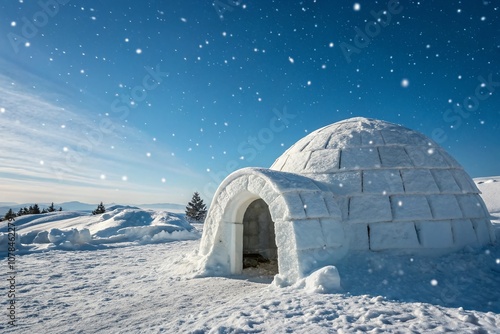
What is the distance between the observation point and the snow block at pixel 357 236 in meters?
5.92

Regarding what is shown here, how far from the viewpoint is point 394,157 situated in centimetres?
675

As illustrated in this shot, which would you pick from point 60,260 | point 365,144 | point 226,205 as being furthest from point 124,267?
point 365,144

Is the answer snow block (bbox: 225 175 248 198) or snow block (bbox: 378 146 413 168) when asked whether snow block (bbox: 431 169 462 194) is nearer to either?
snow block (bbox: 378 146 413 168)

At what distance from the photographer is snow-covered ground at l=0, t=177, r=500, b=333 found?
3645 millimetres

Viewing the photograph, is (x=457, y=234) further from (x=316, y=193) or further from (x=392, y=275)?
(x=316, y=193)

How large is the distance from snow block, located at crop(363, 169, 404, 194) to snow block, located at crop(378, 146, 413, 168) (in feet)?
0.59

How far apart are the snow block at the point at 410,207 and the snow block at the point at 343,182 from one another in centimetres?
78

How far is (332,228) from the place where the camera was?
5.74 m

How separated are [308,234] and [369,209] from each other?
162cm

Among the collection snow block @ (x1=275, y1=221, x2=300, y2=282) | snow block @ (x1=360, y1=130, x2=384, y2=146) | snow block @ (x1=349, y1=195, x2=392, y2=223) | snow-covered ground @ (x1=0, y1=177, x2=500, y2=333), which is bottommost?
snow-covered ground @ (x1=0, y1=177, x2=500, y2=333)

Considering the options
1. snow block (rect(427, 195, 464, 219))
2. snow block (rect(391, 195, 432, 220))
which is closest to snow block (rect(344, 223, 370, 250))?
snow block (rect(391, 195, 432, 220))

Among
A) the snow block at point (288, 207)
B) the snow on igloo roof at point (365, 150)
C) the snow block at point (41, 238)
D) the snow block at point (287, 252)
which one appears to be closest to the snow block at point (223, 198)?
the snow block at point (288, 207)

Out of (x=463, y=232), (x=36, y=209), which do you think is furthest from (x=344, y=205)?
(x=36, y=209)

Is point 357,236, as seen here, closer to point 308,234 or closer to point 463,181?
point 308,234
